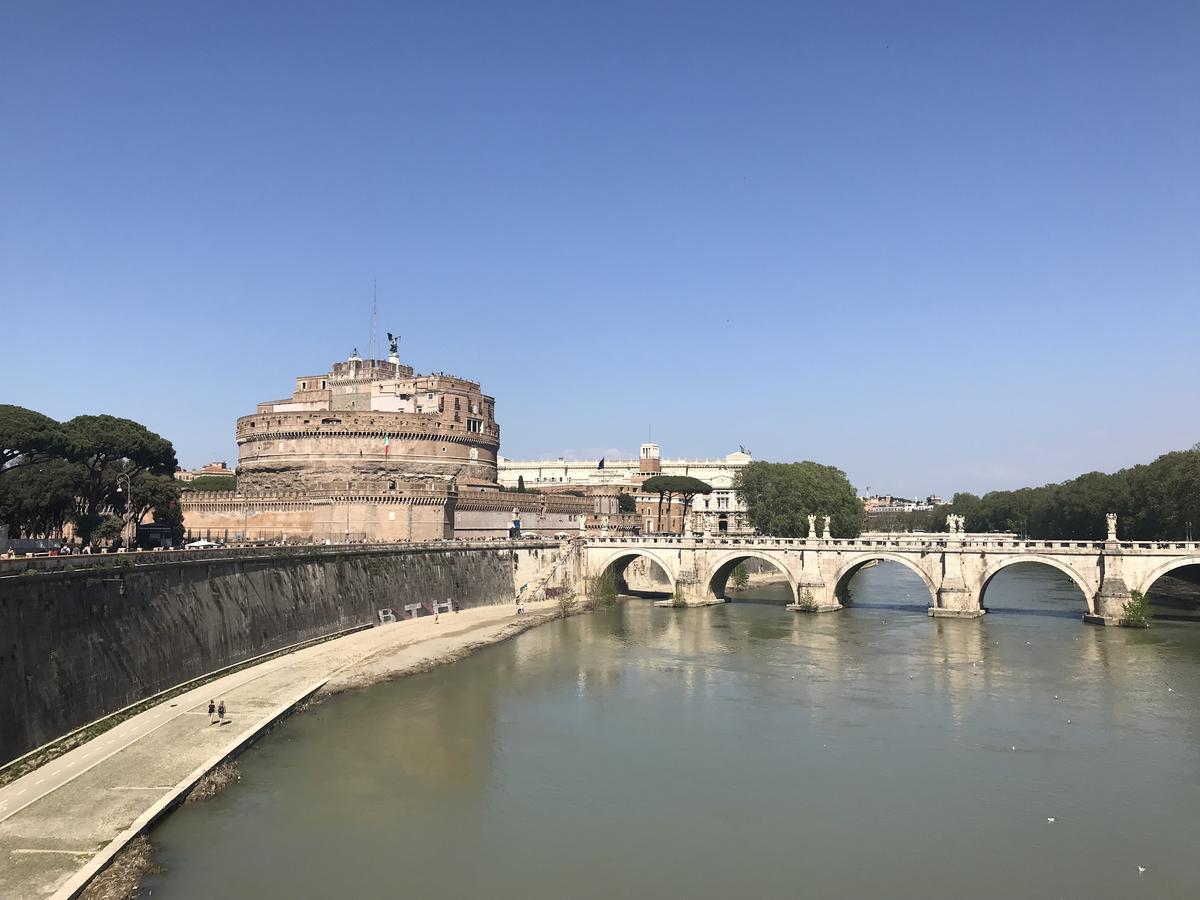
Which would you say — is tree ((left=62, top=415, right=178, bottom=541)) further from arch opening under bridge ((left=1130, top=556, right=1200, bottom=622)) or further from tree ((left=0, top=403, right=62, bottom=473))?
arch opening under bridge ((left=1130, top=556, right=1200, bottom=622))

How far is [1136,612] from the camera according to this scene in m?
46.7

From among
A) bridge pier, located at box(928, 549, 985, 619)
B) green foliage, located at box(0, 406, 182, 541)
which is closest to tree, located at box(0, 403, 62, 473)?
green foliage, located at box(0, 406, 182, 541)

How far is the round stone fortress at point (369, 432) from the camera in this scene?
227ft

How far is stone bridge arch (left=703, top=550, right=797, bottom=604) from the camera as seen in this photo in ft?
188

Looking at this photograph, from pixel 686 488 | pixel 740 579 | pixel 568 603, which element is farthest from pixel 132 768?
pixel 686 488

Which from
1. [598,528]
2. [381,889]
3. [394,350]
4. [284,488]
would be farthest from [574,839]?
[394,350]

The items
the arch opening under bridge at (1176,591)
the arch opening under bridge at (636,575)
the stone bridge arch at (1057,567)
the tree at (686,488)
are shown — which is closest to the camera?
the arch opening under bridge at (1176,591)

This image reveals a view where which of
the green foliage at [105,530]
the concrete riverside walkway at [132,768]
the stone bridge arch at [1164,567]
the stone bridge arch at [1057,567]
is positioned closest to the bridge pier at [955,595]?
the stone bridge arch at [1057,567]

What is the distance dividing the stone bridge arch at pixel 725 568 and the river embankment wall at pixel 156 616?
1857cm

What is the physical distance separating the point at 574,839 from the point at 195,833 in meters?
7.71

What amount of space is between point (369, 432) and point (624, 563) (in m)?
20.5

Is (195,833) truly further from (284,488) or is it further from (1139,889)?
(284,488)

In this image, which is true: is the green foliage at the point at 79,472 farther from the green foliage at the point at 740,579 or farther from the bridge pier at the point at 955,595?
the bridge pier at the point at 955,595

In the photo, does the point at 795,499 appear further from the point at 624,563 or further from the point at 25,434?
the point at 25,434
